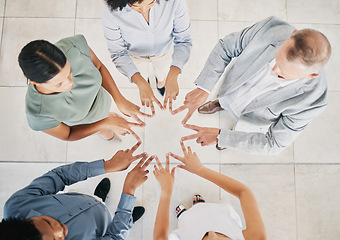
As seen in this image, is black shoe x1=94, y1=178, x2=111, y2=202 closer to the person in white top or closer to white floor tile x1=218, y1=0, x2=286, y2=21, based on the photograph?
the person in white top

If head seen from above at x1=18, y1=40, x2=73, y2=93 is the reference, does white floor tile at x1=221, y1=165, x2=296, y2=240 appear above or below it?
below

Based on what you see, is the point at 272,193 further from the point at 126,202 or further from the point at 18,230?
the point at 18,230

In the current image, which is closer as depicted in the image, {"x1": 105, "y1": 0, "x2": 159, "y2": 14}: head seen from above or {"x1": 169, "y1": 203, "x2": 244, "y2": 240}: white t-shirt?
{"x1": 105, "y1": 0, "x2": 159, "y2": 14}: head seen from above

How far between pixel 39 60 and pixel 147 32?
0.68 m

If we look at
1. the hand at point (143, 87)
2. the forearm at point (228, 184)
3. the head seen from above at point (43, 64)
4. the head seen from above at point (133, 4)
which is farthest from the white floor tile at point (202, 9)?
the head seen from above at point (43, 64)

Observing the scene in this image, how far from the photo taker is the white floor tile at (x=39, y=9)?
2.60m

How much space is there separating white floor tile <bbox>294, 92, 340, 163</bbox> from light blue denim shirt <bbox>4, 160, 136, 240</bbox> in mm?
1848

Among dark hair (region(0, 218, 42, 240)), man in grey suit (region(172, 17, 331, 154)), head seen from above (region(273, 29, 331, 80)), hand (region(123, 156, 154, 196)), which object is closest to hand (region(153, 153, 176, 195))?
hand (region(123, 156, 154, 196))

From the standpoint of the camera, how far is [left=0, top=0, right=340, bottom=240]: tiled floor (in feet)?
7.79

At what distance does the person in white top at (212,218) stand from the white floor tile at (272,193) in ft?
1.78

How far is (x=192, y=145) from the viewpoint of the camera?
8.00ft

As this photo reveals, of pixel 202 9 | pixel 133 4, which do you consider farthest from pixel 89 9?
pixel 133 4

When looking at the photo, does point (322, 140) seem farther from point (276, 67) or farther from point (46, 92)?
point (46, 92)

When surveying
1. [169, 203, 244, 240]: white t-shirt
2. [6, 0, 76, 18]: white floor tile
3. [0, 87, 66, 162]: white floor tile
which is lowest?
[169, 203, 244, 240]: white t-shirt
